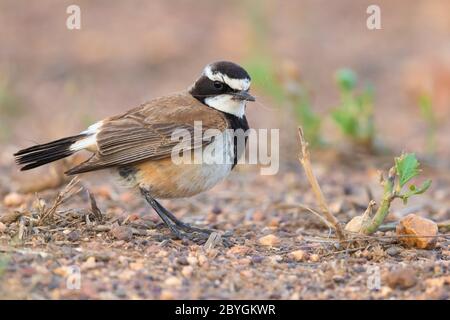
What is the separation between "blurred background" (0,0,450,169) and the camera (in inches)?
457

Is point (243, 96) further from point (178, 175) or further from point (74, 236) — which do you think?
point (74, 236)

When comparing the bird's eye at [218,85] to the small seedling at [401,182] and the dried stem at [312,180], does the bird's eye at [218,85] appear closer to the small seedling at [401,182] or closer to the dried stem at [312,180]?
the dried stem at [312,180]

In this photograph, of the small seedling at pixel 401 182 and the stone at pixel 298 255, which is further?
the stone at pixel 298 255

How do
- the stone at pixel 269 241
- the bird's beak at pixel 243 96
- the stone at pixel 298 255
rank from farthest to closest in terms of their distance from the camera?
1. the bird's beak at pixel 243 96
2. the stone at pixel 269 241
3. the stone at pixel 298 255

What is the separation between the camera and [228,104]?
7340 mm

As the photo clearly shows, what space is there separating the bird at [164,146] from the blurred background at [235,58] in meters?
2.89

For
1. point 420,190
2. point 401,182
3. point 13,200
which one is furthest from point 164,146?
point 420,190

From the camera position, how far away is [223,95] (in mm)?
7375

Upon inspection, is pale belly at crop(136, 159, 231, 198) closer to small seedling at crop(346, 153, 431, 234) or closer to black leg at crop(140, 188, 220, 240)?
black leg at crop(140, 188, 220, 240)

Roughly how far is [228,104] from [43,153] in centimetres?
175

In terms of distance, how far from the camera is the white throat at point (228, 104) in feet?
24.1

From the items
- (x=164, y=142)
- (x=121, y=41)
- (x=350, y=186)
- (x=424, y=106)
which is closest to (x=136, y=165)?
(x=164, y=142)

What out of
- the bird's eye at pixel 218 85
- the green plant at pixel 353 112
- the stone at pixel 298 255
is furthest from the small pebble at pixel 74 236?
the green plant at pixel 353 112

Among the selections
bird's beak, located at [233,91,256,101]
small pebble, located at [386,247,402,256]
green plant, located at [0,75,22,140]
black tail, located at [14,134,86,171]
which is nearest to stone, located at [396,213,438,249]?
small pebble, located at [386,247,402,256]
